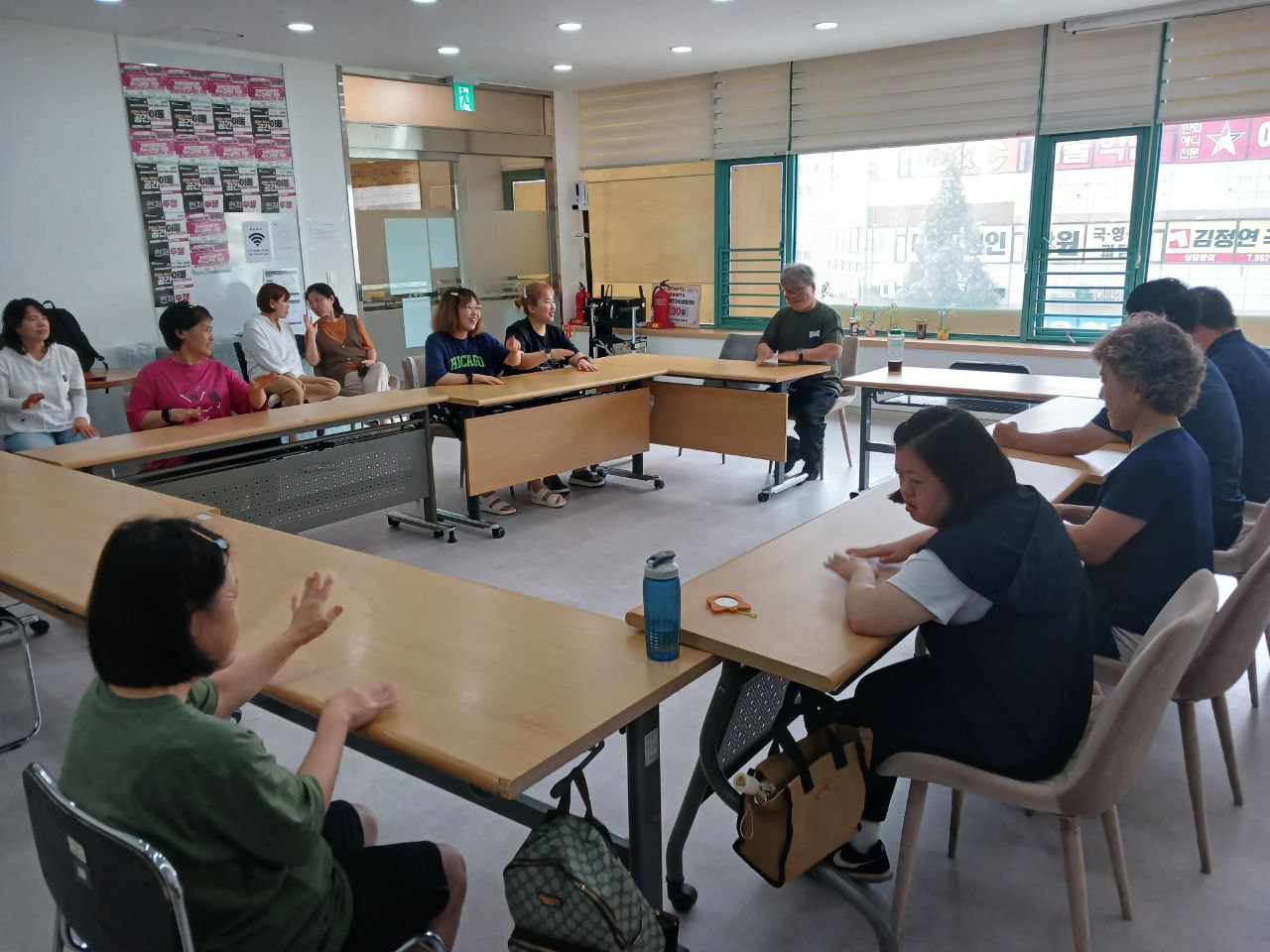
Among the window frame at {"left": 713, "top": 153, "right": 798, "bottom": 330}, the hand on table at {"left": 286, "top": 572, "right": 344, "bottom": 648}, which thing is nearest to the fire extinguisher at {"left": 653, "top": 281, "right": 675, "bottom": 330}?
the window frame at {"left": 713, "top": 153, "right": 798, "bottom": 330}

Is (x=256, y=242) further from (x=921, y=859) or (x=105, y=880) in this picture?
(x=105, y=880)

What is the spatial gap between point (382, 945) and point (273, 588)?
38.1 inches

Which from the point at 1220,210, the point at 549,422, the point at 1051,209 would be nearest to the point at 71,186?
the point at 549,422

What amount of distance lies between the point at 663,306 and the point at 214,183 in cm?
392

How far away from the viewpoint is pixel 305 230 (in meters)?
6.81

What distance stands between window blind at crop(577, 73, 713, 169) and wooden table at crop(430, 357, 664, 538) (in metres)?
3.37

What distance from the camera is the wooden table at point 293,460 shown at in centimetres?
356

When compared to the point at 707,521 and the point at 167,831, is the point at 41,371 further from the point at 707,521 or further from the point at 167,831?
the point at 167,831

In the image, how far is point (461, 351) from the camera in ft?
16.5

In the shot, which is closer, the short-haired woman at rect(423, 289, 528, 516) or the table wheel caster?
the table wheel caster

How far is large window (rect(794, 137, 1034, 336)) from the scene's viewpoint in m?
6.89

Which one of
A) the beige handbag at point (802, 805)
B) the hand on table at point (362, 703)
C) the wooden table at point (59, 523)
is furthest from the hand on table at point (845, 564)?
the wooden table at point (59, 523)

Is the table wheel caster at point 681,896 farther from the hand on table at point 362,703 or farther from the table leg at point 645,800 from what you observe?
the hand on table at point 362,703

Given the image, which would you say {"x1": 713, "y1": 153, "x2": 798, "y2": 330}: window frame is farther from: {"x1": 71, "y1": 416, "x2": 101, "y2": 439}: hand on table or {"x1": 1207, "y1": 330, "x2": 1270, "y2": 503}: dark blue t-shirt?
{"x1": 71, "y1": 416, "x2": 101, "y2": 439}: hand on table
